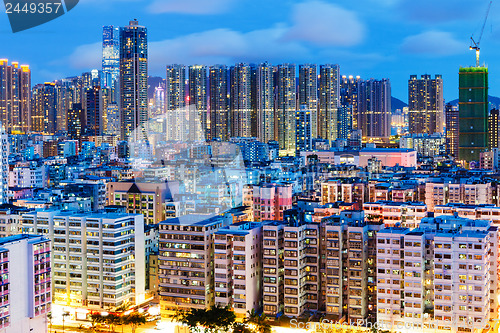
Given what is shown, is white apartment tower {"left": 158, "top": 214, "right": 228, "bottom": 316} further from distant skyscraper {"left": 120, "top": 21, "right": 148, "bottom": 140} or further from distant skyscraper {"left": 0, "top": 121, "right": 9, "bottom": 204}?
distant skyscraper {"left": 120, "top": 21, "right": 148, "bottom": 140}

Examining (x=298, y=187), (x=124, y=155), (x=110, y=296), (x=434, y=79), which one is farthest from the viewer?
(x=434, y=79)

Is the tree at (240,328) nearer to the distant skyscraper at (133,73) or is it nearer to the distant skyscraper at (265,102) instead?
the distant skyscraper at (265,102)

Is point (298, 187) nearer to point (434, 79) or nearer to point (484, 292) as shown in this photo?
point (484, 292)

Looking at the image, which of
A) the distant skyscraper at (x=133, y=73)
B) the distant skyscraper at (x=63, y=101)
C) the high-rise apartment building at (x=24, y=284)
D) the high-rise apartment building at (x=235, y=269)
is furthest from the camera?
the distant skyscraper at (x=63, y=101)

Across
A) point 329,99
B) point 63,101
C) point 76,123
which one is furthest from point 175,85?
point 63,101

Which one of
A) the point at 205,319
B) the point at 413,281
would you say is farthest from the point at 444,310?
the point at 205,319

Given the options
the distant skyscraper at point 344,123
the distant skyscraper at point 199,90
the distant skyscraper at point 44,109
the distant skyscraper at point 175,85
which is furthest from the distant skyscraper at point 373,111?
the distant skyscraper at point 44,109

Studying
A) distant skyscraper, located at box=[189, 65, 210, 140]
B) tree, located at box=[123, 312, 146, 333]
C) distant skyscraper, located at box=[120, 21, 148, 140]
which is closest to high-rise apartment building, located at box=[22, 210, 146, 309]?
tree, located at box=[123, 312, 146, 333]
